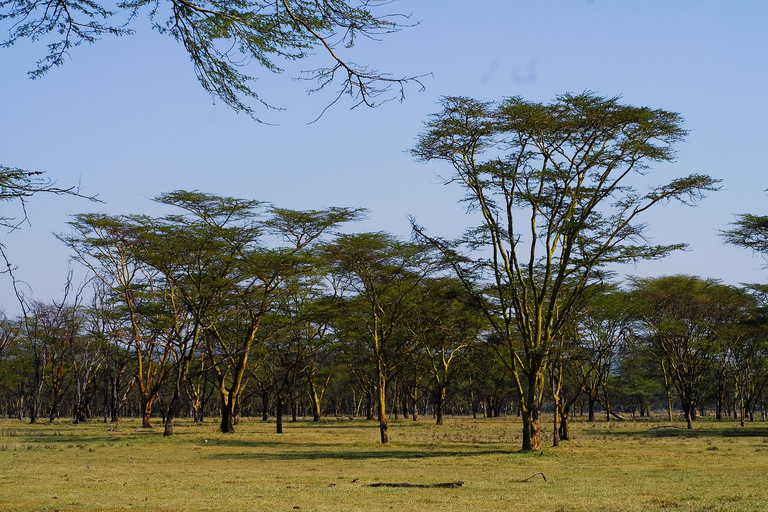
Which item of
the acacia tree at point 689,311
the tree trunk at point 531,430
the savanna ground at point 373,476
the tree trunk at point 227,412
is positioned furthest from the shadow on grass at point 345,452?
the acacia tree at point 689,311

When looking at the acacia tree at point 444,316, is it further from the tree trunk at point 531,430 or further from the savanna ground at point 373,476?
the savanna ground at point 373,476

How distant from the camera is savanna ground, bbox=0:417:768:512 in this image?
35.0ft

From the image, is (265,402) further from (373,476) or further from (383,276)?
(373,476)

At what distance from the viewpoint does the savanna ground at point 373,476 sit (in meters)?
10.7

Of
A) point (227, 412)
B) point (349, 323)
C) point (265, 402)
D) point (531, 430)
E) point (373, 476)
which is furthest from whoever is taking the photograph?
point (265, 402)

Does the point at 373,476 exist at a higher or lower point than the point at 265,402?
lower

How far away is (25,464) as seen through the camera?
1805 centimetres

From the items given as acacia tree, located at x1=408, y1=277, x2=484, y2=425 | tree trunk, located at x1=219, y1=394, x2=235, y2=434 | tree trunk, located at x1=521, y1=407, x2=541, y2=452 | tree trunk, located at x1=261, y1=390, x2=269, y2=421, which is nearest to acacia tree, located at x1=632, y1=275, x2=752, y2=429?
acacia tree, located at x1=408, y1=277, x2=484, y2=425

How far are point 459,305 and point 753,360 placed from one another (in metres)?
31.1

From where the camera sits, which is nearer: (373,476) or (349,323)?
(373,476)

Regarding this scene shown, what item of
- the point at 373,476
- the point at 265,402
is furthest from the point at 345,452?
the point at 265,402

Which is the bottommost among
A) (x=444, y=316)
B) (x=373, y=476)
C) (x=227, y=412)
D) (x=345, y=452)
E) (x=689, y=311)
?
(x=345, y=452)

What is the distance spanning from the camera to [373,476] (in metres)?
15.5

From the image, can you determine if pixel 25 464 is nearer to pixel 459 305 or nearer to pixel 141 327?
pixel 459 305
